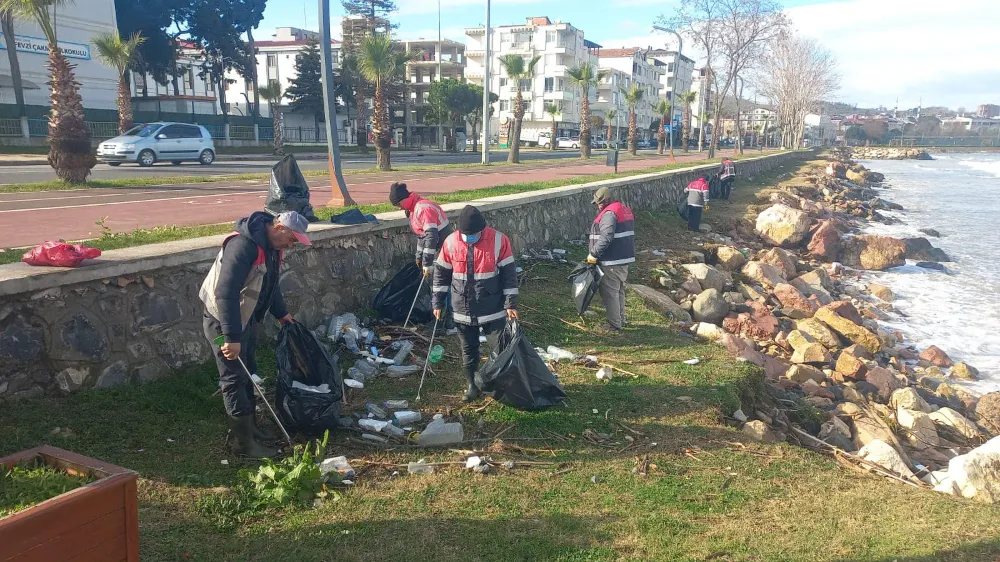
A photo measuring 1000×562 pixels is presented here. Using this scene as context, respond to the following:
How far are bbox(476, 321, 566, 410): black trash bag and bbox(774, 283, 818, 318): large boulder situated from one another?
24.0 feet

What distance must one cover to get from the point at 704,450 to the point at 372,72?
2291 cm

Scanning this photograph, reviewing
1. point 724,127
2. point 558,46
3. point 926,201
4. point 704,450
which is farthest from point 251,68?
point 724,127

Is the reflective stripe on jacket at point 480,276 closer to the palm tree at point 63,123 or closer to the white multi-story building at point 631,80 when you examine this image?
the palm tree at point 63,123

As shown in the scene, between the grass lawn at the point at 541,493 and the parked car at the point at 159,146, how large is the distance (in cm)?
1906

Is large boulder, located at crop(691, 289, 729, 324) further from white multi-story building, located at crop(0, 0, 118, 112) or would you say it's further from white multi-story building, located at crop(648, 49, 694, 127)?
white multi-story building, located at crop(648, 49, 694, 127)

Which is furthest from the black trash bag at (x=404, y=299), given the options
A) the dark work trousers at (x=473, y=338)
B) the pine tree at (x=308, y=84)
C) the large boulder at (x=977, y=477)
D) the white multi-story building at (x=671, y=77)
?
the white multi-story building at (x=671, y=77)

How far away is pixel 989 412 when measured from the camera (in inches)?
321

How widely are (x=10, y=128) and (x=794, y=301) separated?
32.1 meters

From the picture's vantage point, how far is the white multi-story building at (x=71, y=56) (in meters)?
31.4

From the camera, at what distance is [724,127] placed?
335ft

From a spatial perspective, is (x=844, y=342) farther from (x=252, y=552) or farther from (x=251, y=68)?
(x=251, y=68)

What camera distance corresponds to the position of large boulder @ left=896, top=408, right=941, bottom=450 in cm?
707

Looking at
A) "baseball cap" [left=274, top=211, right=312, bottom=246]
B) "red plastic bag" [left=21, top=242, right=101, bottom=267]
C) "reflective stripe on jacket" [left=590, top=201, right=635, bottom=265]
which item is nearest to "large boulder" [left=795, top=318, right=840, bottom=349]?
"reflective stripe on jacket" [left=590, top=201, right=635, bottom=265]

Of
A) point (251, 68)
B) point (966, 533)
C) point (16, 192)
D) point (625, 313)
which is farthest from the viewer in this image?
point (251, 68)
